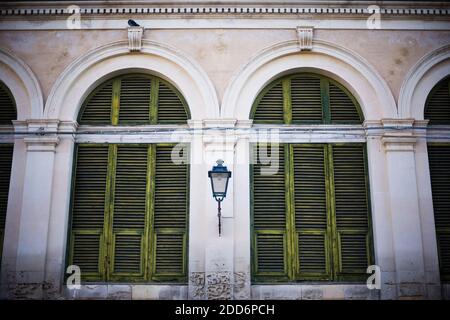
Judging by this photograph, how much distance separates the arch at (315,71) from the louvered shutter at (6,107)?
375cm

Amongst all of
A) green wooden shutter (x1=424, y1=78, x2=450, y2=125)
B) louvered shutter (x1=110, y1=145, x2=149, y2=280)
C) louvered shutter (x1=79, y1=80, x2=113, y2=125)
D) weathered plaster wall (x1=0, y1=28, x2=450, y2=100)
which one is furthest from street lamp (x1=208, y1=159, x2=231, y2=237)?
green wooden shutter (x1=424, y1=78, x2=450, y2=125)

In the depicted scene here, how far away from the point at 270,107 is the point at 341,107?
1270 mm

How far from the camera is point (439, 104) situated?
9.73m

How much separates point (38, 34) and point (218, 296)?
563 centimetres

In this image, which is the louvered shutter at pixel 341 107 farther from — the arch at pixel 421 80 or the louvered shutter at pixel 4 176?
the louvered shutter at pixel 4 176

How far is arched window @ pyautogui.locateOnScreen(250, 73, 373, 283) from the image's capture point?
9.12 metres

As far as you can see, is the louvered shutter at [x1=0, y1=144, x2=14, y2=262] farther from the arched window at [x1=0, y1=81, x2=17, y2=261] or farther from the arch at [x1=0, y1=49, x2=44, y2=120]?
the arch at [x1=0, y1=49, x2=44, y2=120]

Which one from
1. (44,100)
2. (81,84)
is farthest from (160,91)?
(44,100)

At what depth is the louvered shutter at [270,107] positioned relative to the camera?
9.74 m

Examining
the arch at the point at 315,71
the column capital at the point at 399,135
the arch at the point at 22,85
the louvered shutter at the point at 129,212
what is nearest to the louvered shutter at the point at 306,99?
the arch at the point at 315,71

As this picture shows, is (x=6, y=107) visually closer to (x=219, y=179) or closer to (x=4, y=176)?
(x=4, y=176)

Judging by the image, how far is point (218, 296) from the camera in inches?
343

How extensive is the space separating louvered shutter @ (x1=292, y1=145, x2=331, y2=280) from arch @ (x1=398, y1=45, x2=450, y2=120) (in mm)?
1609

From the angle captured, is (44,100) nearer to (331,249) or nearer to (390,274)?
(331,249)
